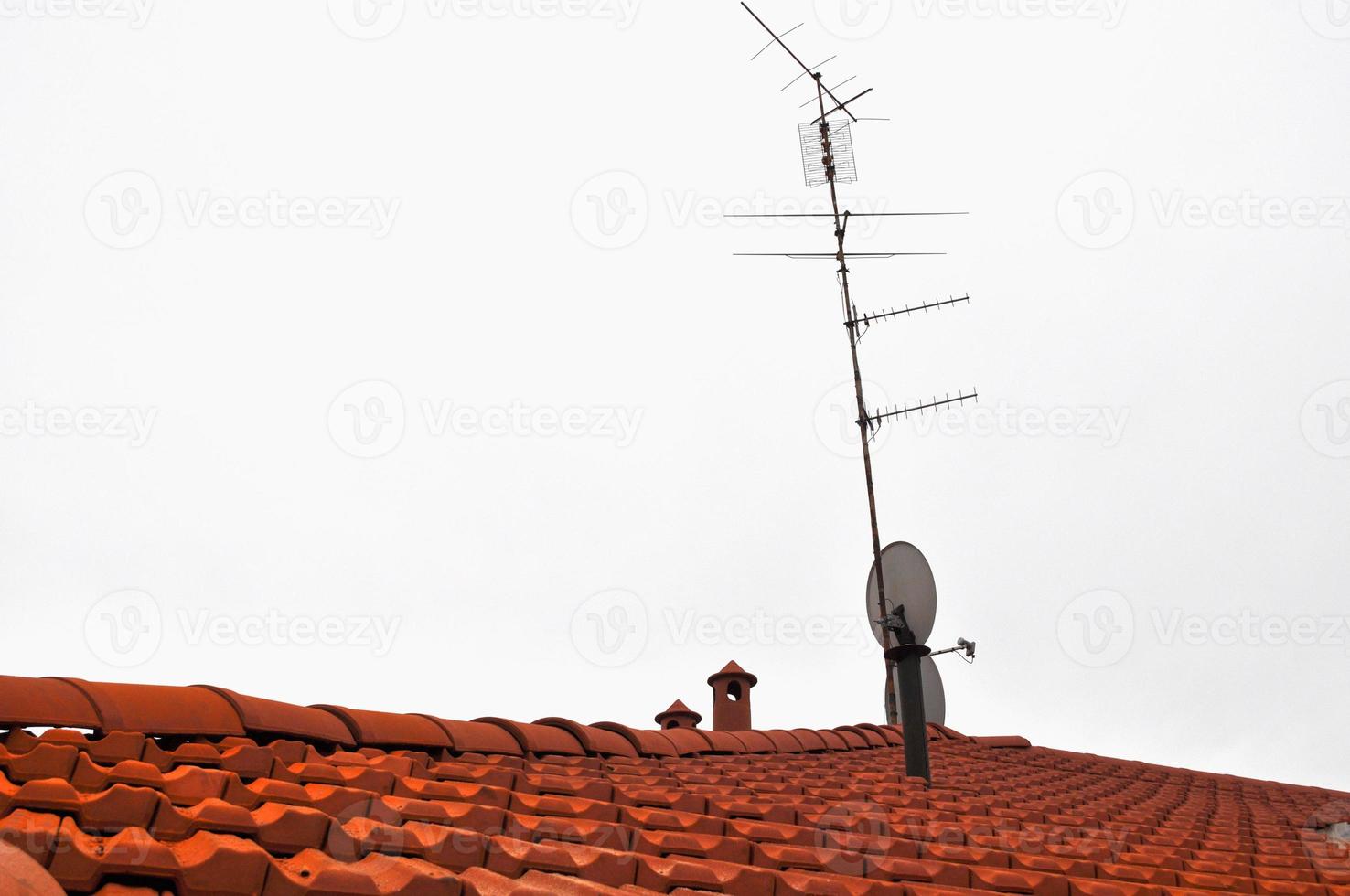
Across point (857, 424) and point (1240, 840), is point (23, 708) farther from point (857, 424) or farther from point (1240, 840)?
point (857, 424)

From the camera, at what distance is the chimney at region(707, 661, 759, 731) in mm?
12789

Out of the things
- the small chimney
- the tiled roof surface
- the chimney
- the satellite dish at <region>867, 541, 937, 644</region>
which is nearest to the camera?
the tiled roof surface

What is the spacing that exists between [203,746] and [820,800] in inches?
110

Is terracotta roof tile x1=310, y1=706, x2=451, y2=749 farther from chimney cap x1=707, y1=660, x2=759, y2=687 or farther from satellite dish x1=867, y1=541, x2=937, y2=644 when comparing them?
chimney cap x1=707, y1=660, x2=759, y2=687

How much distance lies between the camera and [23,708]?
3.37 metres

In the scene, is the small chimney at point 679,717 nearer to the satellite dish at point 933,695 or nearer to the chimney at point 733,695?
the chimney at point 733,695

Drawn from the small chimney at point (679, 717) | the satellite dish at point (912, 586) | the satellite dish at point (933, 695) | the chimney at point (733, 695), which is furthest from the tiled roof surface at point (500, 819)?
the small chimney at point (679, 717)

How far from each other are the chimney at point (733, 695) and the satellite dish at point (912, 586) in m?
5.74

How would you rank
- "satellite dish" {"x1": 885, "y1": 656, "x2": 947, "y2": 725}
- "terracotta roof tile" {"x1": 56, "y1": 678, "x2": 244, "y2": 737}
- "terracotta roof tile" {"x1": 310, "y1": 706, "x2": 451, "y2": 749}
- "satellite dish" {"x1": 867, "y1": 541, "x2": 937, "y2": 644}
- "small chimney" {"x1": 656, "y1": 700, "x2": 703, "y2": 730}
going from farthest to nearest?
"small chimney" {"x1": 656, "y1": 700, "x2": 703, "y2": 730} < "satellite dish" {"x1": 885, "y1": 656, "x2": 947, "y2": 725} < "satellite dish" {"x1": 867, "y1": 541, "x2": 937, "y2": 644} < "terracotta roof tile" {"x1": 310, "y1": 706, "x2": 451, "y2": 749} < "terracotta roof tile" {"x1": 56, "y1": 678, "x2": 244, "y2": 737}

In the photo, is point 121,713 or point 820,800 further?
point 820,800

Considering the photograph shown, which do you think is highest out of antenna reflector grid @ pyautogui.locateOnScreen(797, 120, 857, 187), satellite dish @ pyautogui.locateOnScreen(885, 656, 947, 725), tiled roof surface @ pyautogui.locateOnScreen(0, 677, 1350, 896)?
antenna reflector grid @ pyautogui.locateOnScreen(797, 120, 857, 187)

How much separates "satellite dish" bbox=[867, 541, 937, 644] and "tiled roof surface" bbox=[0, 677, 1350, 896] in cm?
97

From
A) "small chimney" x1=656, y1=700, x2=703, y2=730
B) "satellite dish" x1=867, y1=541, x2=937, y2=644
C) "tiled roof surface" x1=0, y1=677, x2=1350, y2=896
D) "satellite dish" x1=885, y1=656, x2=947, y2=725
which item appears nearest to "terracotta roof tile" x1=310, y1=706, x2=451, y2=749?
"tiled roof surface" x1=0, y1=677, x2=1350, y2=896

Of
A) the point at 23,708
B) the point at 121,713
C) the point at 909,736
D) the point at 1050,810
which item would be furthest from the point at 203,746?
the point at 1050,810
